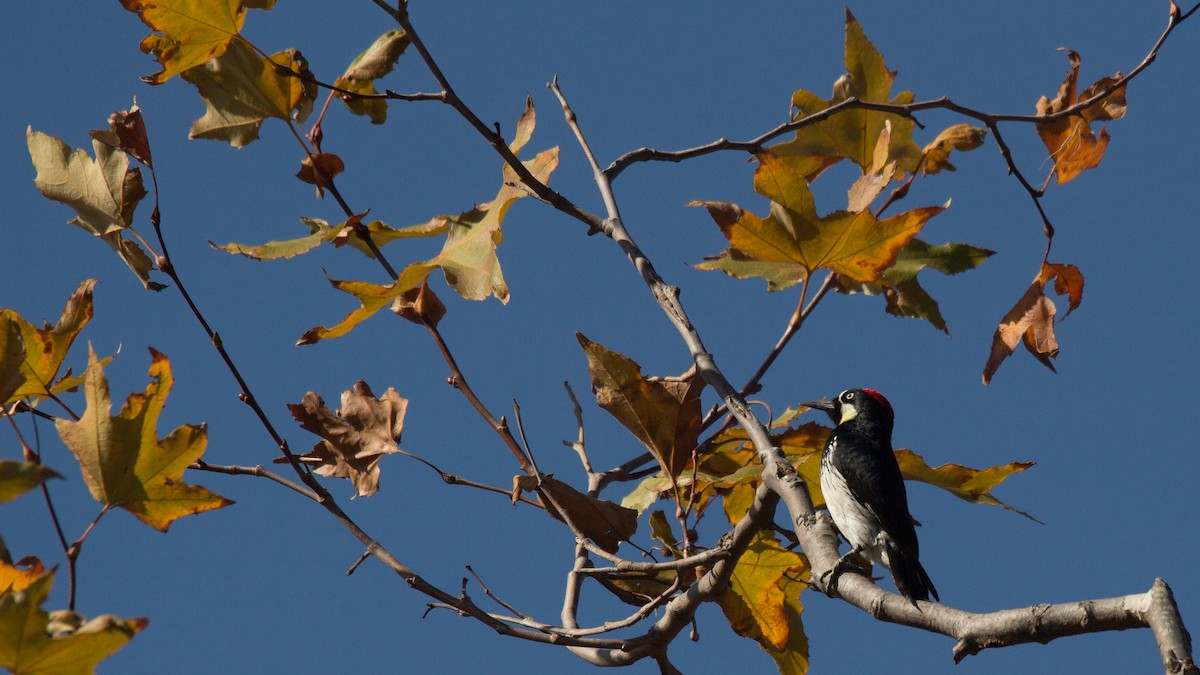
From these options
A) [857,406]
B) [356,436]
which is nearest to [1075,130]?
[857,406]

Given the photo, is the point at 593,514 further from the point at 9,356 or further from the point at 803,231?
the point at 9,356

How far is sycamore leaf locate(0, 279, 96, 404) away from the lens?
8.83 feet

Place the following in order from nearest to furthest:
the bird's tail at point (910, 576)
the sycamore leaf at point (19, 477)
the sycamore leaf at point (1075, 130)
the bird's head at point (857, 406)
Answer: the sycamore leaf at point (19, 477)
the sycamore leaf at point (1075, 130)
the bird's tail at point (910, 576)
the bird's head at point (857, 406)

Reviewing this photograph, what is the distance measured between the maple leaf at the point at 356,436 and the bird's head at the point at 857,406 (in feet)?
7.66

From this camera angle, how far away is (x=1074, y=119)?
3.28 meters

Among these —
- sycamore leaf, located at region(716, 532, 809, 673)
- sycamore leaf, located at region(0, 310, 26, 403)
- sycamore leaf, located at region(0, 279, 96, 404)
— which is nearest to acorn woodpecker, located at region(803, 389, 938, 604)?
sycamore leaf, located at region(716, 532, 809, 673)

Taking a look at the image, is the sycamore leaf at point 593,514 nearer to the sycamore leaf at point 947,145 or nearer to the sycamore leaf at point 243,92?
the sycamore leaf at point 243,92

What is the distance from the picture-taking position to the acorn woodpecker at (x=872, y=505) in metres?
3.76

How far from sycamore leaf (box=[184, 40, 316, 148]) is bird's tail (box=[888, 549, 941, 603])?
2363 millimetres

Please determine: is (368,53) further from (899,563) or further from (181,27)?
(899,563)

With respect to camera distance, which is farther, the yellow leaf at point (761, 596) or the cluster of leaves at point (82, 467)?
the yellow leaf at point (761, 596)

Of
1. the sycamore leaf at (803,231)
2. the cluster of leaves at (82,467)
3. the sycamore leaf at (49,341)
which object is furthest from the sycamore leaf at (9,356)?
the sycamore leaf at (803,231)

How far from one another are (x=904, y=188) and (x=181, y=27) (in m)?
2.07

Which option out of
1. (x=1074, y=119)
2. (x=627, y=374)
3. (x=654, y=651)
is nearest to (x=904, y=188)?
(x=1074, y=119)
